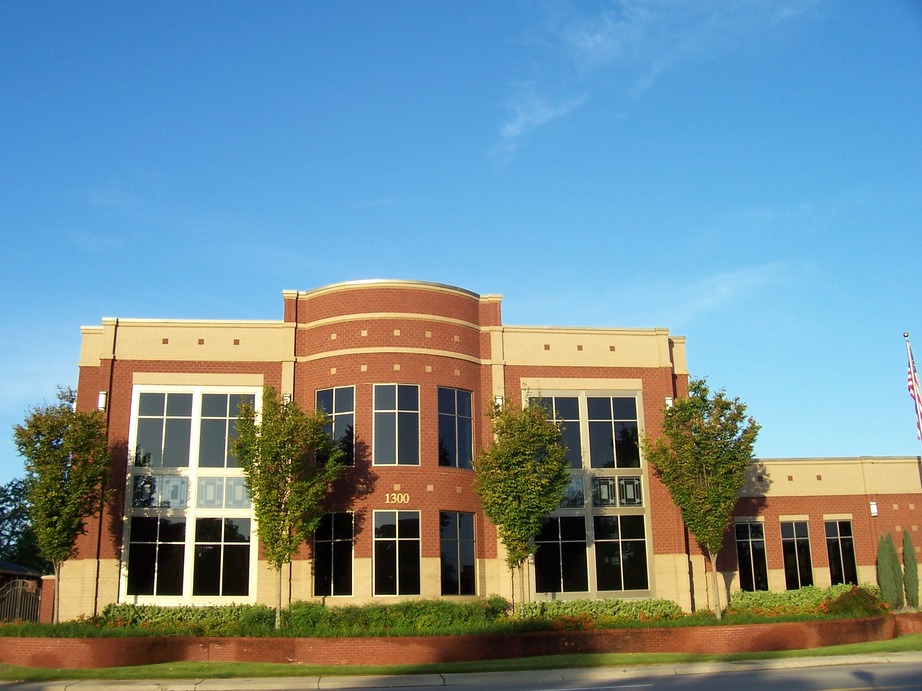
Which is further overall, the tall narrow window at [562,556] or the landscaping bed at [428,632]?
the tall narrow window at [562,556]

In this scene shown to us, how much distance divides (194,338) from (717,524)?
1869cm

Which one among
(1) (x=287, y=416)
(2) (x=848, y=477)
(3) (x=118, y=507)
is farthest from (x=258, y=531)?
(2) (x=848, y=477)

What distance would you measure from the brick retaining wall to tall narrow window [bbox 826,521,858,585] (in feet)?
40.5

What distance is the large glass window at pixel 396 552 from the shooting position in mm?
29672

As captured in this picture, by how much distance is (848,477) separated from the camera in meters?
37.8

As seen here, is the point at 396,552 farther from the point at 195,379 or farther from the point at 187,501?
the point at 195,379

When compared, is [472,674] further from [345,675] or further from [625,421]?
[625,421]

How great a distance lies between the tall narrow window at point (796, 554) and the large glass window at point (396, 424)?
15.5 m

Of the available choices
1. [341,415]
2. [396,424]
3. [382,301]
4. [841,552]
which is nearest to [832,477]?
[841,552]

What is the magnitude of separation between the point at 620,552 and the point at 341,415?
34.9 feet

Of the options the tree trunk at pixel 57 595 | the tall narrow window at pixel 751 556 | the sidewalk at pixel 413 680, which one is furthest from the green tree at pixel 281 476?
the tall narrow window at pixel 751 556

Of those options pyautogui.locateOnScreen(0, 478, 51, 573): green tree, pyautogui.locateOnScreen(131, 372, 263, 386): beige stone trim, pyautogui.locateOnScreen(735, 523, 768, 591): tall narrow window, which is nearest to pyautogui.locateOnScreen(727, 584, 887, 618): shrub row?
pyautogui.locateOnScreen(735, 523, 768, 591): tall narrow window

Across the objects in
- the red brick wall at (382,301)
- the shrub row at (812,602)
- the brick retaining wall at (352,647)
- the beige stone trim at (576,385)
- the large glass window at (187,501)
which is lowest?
the brick retaining wall at (352,647)

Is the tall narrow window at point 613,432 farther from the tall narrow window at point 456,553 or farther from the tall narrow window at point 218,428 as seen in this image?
the tall narrow window at point 218,428
